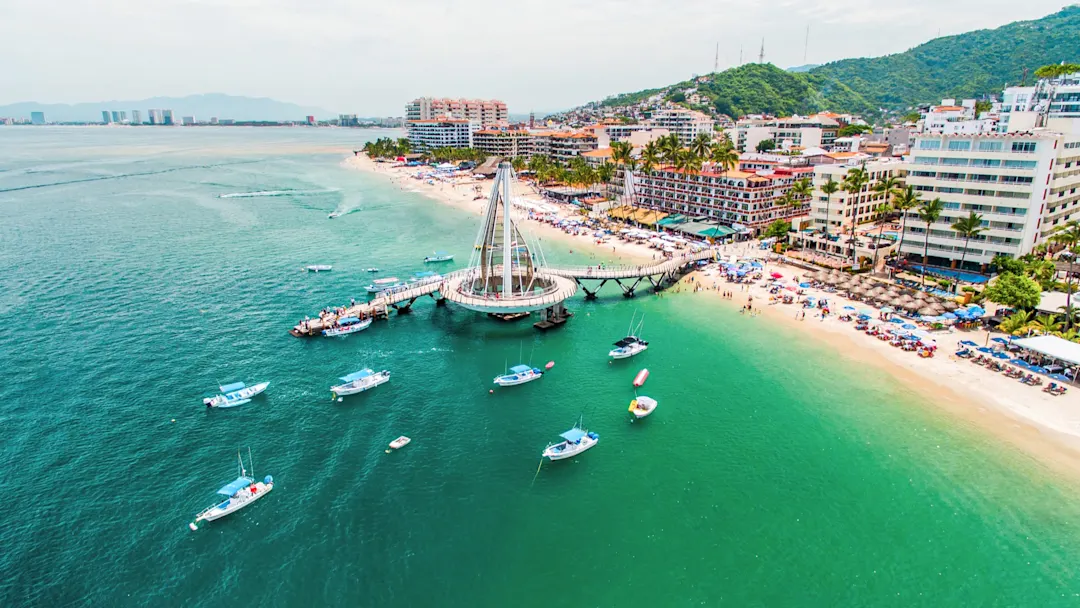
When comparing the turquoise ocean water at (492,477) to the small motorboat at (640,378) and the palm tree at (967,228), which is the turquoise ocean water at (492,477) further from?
the palm tree at (967,228)

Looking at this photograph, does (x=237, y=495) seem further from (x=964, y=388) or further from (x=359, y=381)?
(x=964, y=388)

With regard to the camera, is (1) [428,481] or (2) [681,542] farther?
(1) [428,481]

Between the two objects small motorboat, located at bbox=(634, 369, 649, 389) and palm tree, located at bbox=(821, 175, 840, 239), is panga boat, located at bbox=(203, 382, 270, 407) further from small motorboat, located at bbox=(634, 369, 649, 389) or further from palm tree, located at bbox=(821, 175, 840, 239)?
palm tree, located at bbox=(821, 175, 840, 239)

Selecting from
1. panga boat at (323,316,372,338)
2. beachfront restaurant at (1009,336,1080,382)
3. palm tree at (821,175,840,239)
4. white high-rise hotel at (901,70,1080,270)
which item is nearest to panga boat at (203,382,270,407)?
panga boat at (323,316,372,338)

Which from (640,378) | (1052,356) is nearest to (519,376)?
(640,378)

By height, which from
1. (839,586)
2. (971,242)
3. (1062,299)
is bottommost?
(839,586)

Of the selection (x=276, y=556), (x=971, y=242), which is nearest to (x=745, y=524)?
(x=276, y=556)

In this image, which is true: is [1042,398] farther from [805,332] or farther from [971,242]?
[971,242]
